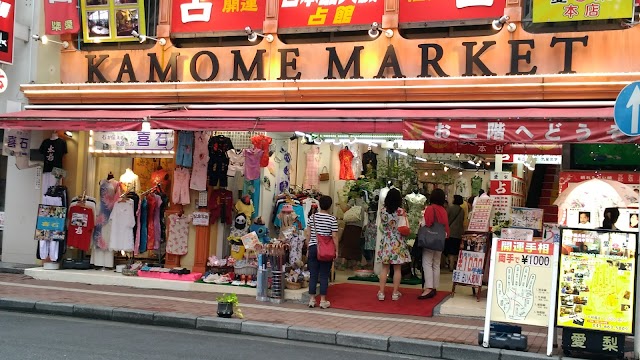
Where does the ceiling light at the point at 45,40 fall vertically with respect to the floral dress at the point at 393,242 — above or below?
above

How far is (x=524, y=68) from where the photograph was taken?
11.1 meters

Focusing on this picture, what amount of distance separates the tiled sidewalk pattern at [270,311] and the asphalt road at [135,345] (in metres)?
0.77

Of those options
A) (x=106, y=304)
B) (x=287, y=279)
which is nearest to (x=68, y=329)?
(x=106, y=304)

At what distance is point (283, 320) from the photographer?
9898 millimetres

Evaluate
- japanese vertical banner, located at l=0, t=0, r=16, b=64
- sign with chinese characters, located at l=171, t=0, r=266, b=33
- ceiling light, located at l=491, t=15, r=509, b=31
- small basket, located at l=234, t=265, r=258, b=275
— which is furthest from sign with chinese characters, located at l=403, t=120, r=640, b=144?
japanese vertical banner, located at l=0, t=0, r=16, b=64

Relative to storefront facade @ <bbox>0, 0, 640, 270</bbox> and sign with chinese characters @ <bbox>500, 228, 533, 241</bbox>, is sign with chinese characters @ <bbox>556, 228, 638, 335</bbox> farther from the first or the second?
sign with chinese characters @ <bbox>500, 228, 533, 241</bbox>

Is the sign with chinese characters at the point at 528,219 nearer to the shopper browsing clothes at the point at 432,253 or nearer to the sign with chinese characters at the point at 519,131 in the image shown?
the shopper browsing clothes at the point at 432,253

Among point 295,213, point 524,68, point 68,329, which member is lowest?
point 68,329

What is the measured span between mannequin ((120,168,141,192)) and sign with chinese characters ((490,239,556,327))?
337 inches

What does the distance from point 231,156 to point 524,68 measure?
18.4 feet

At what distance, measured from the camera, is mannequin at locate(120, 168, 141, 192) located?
14.4 m

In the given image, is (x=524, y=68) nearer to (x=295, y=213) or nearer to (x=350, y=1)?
(x=350, y=1)

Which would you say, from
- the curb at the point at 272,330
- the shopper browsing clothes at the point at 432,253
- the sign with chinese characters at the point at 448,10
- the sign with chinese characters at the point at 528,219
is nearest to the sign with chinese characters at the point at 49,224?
the curb at the point at 272,330

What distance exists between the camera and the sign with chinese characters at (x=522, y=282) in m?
8.32
